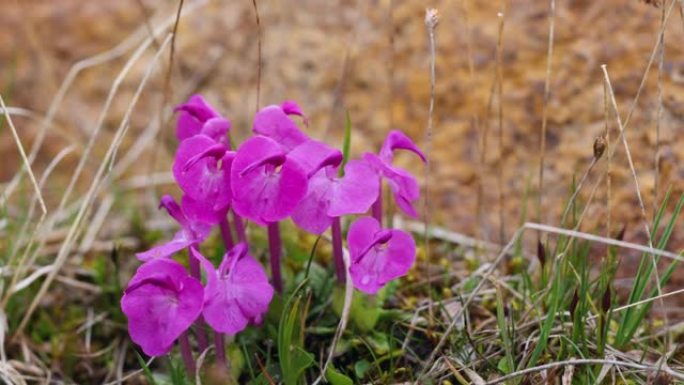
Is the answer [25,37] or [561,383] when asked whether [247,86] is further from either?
[561,383]

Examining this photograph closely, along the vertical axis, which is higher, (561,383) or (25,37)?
(25,37)

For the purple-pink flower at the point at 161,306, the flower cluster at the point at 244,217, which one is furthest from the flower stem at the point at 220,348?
the purple-pink flower at the point at 161,306

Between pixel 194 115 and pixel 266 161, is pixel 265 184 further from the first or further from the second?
pixel 194 115

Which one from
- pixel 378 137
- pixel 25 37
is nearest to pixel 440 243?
pixel 378 137

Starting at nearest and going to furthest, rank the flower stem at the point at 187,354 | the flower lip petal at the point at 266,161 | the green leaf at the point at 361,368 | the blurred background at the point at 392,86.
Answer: the flower lip petal at the point at 266,161
the flower stem at the point at 187,354
the green leaf at the point at 361,368
the blurred background at the point at 392,86

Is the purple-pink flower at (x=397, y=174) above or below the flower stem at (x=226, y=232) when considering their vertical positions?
above

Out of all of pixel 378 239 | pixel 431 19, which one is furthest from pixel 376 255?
pixel 431 19

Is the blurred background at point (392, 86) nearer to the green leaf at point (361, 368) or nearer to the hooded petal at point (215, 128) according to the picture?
the hooded petal at point (215, 128)
